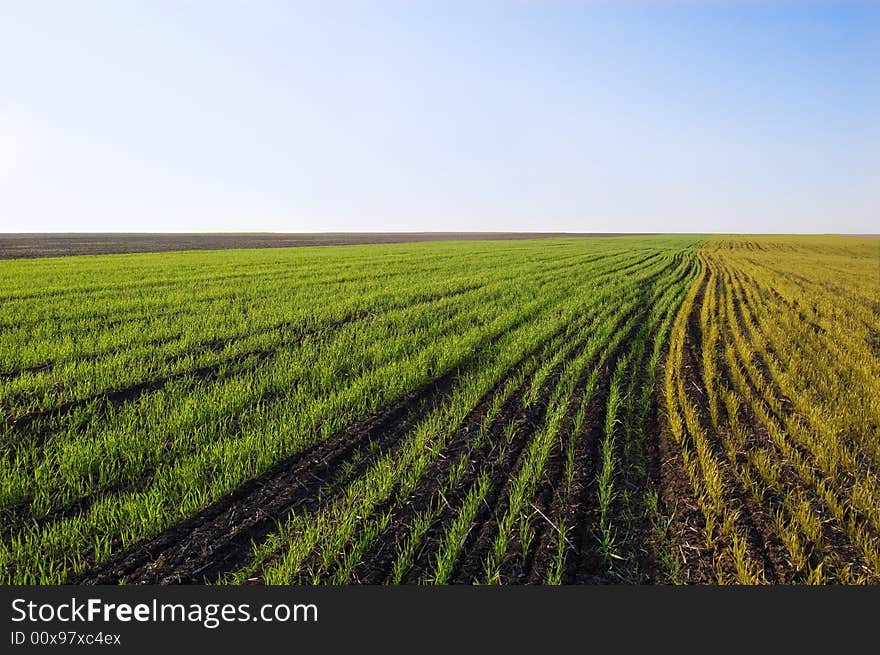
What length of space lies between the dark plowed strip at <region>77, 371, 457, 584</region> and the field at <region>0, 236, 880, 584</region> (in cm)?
2

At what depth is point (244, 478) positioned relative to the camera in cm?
434

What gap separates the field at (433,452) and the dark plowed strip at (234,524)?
0.02 meters

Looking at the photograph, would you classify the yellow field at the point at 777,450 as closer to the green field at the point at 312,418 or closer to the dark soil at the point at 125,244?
the green field at the point at 312,418

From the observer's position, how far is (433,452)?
4.90 m

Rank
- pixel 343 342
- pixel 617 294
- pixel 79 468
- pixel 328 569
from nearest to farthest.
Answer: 1. pixel 328 569
2. pixel 79 468
3. pixel 343 342
4. pixel 617 294

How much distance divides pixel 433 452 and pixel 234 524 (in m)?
1.98

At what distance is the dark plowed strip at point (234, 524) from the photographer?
321cm

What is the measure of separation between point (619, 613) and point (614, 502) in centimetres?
123

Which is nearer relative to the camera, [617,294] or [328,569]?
[328,569]

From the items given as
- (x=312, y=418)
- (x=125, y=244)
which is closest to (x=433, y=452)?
(x=312, y=418)

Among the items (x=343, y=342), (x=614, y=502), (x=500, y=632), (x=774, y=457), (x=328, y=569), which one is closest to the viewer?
(x=500, y=632)

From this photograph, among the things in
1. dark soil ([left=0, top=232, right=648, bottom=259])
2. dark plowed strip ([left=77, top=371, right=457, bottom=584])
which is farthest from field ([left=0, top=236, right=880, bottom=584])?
dark soil ([left=0, top=232, right=648, bottom=259])

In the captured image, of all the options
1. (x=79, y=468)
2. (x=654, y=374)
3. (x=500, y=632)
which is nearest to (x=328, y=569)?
(x=500, y=632)

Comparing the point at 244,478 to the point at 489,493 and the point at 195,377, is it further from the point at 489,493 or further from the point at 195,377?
the point at 195,377
